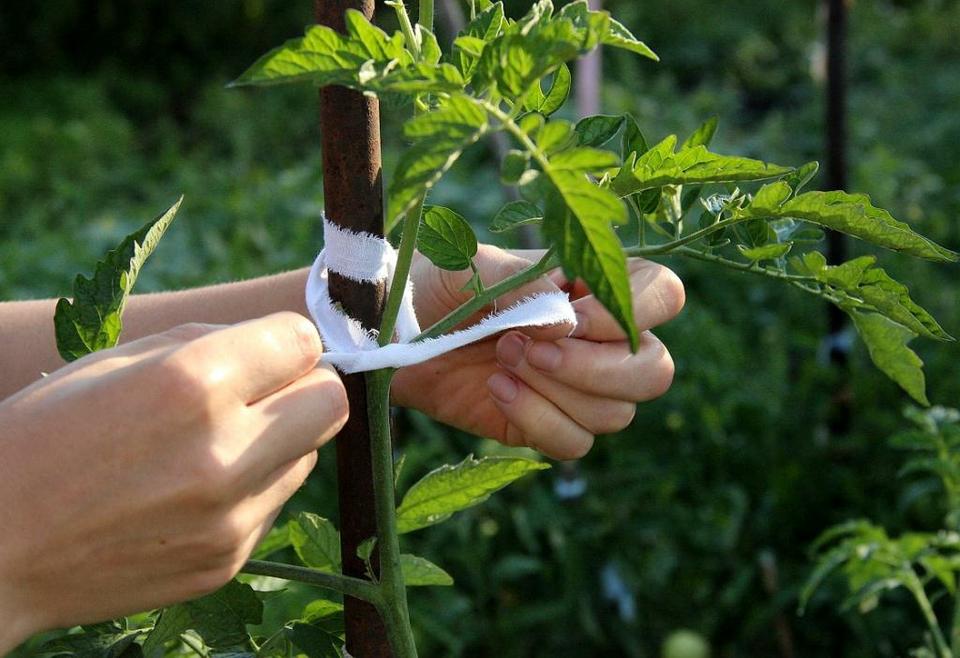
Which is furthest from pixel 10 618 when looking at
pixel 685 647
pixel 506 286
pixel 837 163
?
pixel 837 163

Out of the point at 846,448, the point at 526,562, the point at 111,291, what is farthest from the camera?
the point at 846,448

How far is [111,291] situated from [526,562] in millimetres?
1510

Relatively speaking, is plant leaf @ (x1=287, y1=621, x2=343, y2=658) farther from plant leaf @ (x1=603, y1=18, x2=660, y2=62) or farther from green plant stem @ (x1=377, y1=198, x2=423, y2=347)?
plant leaf @ (x1=603, y1=18, x2=660, y2=62)

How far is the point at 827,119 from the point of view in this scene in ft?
8.43

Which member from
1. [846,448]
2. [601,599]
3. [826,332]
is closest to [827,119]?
[826,332]

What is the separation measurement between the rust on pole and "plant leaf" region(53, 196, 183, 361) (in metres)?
0.11

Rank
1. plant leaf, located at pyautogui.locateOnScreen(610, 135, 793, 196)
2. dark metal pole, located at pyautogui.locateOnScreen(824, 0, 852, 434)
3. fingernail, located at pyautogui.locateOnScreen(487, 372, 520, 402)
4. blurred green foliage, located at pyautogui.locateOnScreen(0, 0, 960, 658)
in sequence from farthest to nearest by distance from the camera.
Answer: dark metal pole, located at pyautogui.locateOnScreen(824, 0, 852, 434), blurred green foliage, located at pyautogui.locateOnScreen(0, 0, 960, 658), fingernail, located at pyautogui.locateOnScreen(487, 372, 520, 402), plant leaf, located at pyautogui.locateOnScreen(610, 135, 793, 196)

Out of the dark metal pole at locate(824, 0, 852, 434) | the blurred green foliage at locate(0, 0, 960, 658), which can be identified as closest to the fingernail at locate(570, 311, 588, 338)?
the blurred green foliage at locate(0, 0, 960, 658)

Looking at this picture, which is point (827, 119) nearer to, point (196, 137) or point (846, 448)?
point (846, 448)

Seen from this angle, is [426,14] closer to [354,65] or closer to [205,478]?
[354,65]

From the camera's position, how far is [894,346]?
2.68ft

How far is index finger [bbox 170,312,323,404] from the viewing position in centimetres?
65

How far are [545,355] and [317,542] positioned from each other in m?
0.23

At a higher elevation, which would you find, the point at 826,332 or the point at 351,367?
the point at 351,367
